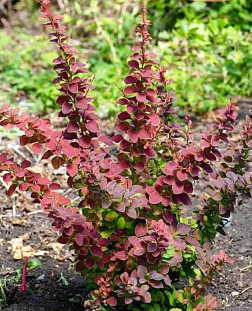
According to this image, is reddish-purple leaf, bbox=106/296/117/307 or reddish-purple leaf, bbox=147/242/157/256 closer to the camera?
reddish-purple leaf, bbox=147/242/157/256

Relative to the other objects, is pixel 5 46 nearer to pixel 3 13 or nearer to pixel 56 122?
pixel 3 13

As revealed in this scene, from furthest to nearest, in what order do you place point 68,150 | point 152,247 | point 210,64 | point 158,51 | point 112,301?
point 158,51, point 210,64, point 112,301, point 68,150, point 152,247

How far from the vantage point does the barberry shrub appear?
2.09 m

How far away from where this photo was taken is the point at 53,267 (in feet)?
9.32

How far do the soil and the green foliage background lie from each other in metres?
1.32

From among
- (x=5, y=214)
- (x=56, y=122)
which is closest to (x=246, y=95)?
(x=56, y=122)

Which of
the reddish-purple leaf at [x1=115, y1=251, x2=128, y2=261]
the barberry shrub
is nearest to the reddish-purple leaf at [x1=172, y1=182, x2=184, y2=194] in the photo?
the barberry shrub

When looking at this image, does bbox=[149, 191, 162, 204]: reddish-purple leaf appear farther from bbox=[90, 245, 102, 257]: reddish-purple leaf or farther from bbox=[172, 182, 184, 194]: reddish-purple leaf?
bbox=[90, 245, 102, 257]: reddish-purple leaf

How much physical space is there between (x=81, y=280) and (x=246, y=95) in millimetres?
2608

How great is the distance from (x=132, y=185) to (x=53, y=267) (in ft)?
2.56

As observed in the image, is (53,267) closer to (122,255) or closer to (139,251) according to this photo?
(122,255)

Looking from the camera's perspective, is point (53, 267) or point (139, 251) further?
point (53, 267)

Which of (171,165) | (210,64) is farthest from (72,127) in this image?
(210,64)

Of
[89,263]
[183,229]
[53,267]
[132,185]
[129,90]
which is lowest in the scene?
[53,267]
